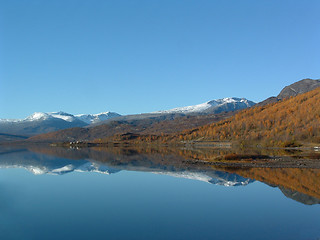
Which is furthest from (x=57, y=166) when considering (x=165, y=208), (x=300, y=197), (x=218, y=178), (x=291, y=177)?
(x=300, y=197)

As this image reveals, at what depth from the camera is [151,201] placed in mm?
36531

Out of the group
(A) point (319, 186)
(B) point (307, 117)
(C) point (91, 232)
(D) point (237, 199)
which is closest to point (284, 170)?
(A) point (319, 186)

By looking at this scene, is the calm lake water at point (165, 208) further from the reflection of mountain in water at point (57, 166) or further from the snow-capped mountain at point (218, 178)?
the reflection of mountain in water at point (57, 166)

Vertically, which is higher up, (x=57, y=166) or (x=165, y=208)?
(x=57, y=166)

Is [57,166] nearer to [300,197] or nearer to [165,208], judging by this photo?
[165,208]

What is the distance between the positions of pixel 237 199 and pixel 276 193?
6.09 meters

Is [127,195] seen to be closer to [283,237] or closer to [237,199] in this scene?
[237,199]

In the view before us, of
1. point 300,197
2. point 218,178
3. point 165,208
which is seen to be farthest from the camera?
point 218,178

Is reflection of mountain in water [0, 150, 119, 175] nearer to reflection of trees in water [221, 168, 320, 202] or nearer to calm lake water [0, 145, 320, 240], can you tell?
calm lake water [0, 145, 320, 240]

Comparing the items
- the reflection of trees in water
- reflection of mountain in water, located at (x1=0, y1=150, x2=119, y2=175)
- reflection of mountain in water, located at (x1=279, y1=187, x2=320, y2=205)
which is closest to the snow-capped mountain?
the reflection of trees in water

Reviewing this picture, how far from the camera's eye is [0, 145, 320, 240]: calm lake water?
→ 2505 centimetres

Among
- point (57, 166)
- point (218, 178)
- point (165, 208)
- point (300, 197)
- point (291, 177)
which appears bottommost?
point (165, 208)

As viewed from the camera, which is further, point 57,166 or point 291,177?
point 57,166

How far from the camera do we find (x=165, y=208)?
3291 cm
